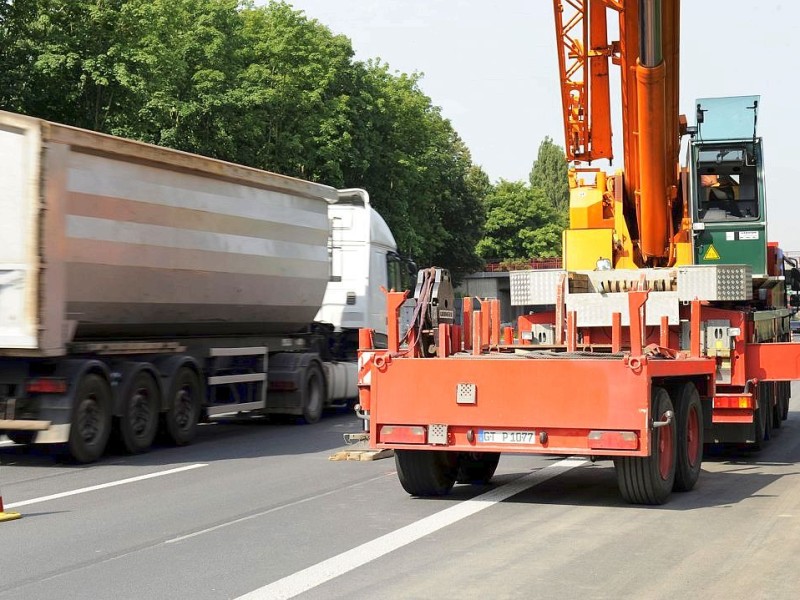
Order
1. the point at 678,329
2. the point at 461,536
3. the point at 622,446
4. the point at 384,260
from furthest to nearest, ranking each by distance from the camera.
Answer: the point at 384,260
the point at 678,329
the point at 622,446
the point at 461,536

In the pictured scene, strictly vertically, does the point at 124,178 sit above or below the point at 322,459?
above

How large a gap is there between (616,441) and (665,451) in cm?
108

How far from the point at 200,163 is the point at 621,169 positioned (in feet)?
17.8

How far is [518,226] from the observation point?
110062mm

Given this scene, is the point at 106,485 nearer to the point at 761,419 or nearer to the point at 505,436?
the point at 505,436

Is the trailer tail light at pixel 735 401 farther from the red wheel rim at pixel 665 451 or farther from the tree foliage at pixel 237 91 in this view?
the tree foliage at pixel 237 91

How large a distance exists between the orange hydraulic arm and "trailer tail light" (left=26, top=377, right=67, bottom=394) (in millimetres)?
6838

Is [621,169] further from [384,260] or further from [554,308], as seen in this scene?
[384,260]

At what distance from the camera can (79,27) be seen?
37.9 metres

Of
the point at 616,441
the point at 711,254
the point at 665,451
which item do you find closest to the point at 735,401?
the point at 711,254

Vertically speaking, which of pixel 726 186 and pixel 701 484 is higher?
pixel 726 186

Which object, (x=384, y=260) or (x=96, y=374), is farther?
(x=384, y=260)

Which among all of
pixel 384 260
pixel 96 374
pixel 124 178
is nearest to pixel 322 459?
pixel 96 374

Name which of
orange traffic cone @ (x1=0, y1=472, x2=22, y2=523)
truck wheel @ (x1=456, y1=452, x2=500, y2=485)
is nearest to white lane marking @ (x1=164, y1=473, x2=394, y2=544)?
truck wheel @ (x1=456, y1=452, x2=500, y2=485)
